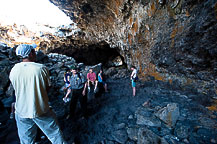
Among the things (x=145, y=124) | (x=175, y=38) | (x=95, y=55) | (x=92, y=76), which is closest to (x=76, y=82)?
(x=145, y=124)

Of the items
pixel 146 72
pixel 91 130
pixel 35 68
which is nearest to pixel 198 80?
pixel 146 72

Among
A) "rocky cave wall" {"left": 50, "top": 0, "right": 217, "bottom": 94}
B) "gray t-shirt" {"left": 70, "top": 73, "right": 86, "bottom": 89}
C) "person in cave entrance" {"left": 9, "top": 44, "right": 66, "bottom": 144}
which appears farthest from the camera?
"gray t-shirt" {"left": 70, "top": 73, "right": 86, "bottom": 89}

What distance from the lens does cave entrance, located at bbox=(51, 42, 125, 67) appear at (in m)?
15.0

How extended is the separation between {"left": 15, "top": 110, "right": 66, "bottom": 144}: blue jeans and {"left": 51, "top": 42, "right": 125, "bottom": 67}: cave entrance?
13698 millimetres

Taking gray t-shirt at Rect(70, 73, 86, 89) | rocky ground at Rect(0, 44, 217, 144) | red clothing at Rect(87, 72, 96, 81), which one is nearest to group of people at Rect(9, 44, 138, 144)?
rocky ground at Rect(0, 44, 217, 144)

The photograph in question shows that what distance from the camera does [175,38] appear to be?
3602mm

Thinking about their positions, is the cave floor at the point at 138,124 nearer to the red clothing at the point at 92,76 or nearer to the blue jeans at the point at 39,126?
the blue jeans at the point at 39,126

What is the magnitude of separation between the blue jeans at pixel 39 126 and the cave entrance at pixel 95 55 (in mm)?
13698

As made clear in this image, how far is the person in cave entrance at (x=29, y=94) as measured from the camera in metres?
1.39

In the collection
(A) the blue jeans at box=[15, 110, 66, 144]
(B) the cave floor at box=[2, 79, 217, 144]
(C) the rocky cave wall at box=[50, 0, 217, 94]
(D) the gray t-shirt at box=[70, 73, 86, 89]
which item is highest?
(C) the rocky cave wall at box=[50, 0, 217, 94]

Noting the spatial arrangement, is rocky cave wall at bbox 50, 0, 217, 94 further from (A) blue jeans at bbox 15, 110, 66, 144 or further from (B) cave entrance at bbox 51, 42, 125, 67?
(B) cave entrance at bbox 51, 42, 125, 67

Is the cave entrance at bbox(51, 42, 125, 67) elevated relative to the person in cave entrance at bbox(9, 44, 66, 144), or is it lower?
elevated

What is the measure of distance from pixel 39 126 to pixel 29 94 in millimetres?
519

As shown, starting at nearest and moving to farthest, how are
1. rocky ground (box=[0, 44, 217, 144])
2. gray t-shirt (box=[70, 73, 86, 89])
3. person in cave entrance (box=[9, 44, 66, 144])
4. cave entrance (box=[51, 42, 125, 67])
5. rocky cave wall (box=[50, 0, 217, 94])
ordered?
person in cave entrance (box=[9, 44, 66, 144]), rocky ground (box=[0, 44, 217, 144]), rocky cave wall (box=[50, 0, 217, 94]), gray t-shirt (box=[70, 73, 86, 89]), cave entrance (box=[51, 42, 125, 67])
